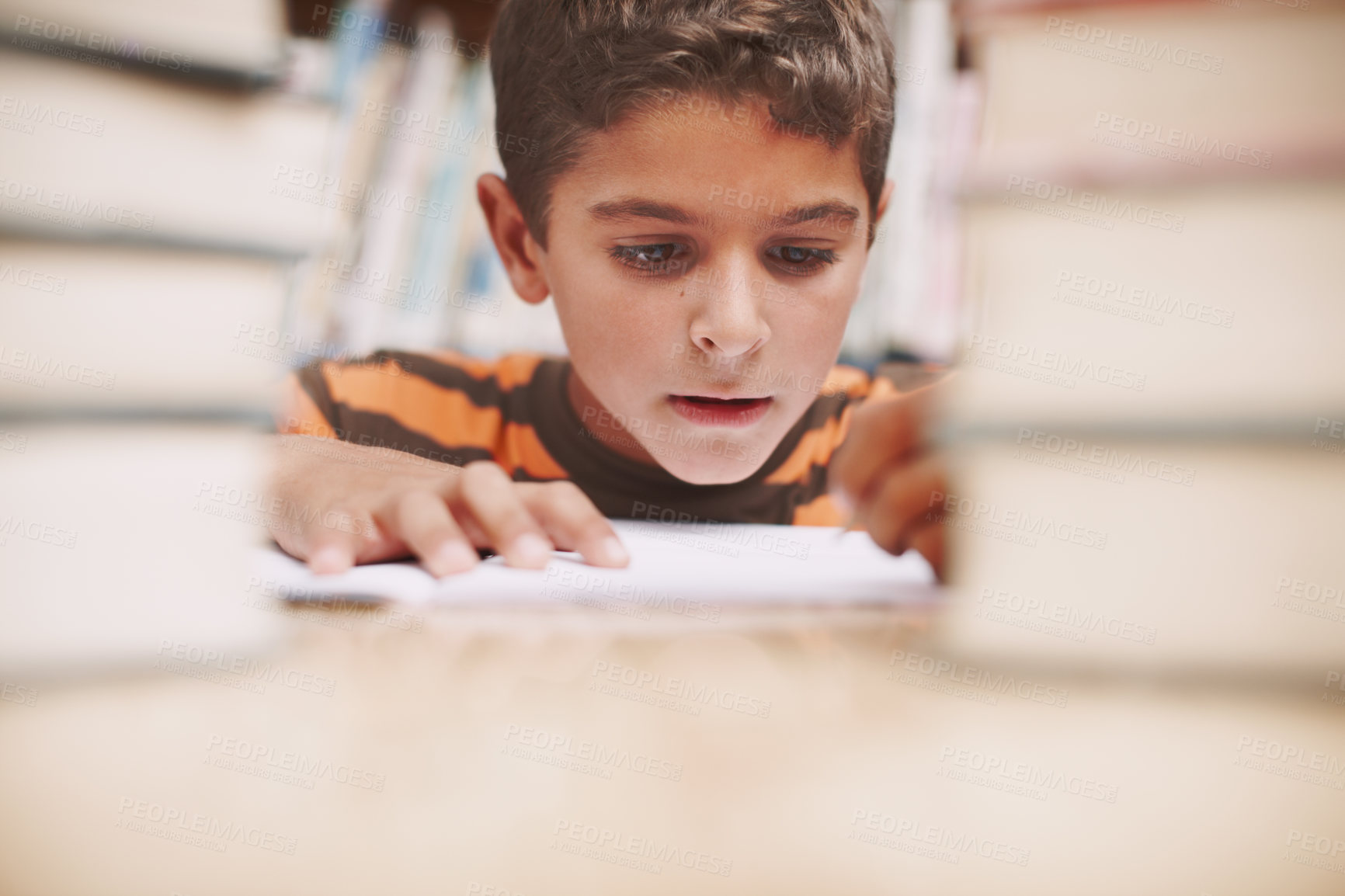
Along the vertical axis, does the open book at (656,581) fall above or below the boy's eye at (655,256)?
below

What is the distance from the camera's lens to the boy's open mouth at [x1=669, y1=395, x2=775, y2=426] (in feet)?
1.92

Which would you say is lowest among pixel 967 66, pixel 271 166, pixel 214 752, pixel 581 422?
pixel 214 752

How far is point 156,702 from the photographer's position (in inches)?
18.1

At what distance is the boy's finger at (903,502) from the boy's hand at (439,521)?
0.18m

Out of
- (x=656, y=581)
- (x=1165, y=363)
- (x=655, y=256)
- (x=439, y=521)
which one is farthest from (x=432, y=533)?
(x=1165, y=363)

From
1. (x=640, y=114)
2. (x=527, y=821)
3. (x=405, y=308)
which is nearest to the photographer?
(x=527, y=821)

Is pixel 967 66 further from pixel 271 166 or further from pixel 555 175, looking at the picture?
pixel 271 166

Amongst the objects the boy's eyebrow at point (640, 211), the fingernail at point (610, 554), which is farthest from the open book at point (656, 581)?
the boy's eyebrow at point (640, 211)

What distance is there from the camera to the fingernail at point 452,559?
46cm

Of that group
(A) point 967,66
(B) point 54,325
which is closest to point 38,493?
(B) point 54,325

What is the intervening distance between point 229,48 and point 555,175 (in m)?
0.22

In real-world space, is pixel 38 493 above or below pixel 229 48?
below

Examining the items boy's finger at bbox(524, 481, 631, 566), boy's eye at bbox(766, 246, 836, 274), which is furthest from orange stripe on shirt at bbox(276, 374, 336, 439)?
boy's eye at bbox(766, 246, 836, 274)

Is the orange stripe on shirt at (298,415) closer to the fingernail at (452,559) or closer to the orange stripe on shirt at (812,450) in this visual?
the fingernail at (452,559)
